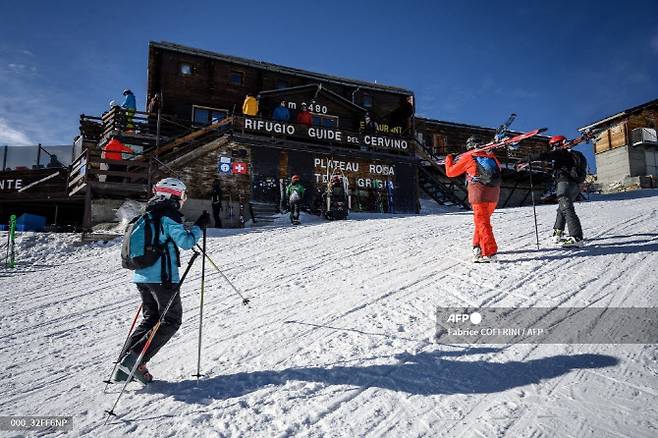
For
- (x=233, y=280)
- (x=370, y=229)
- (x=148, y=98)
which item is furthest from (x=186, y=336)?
(x=148, y=98)

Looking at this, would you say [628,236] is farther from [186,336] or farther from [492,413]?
[186,336]

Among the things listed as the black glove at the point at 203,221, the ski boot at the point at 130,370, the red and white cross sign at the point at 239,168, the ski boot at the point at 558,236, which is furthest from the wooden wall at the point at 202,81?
the ski boot at the point at 130,370

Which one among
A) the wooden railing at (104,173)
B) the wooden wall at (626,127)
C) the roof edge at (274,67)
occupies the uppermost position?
the roof edge at (274,67)

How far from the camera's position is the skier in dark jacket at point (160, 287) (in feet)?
10.5

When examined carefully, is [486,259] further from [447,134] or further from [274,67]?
[447,134]

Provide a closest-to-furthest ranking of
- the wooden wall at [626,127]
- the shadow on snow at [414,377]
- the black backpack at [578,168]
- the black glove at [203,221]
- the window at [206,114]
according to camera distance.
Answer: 1. the shadow on snow at [414,377]
2. the black glove at [203,221]
3. the black backpack at [578,168]
4. the window at [206,114]
5. the wooden wall at [626,127]

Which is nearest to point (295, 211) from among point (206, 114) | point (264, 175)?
point (264, 175)

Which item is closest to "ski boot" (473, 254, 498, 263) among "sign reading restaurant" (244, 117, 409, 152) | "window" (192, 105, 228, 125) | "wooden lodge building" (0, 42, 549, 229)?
"wooden lodge building" (0, 42, 549, 229)

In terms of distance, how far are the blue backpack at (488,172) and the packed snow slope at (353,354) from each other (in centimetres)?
119

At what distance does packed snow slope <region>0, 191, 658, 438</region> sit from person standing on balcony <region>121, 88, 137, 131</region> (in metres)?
10.7

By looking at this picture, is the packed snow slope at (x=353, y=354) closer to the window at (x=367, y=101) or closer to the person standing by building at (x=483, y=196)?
the person standing by building at (x=483, y=196)

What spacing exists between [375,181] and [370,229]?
31.3 feet

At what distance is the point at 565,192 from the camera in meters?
6.45

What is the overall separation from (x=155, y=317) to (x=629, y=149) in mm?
32378
